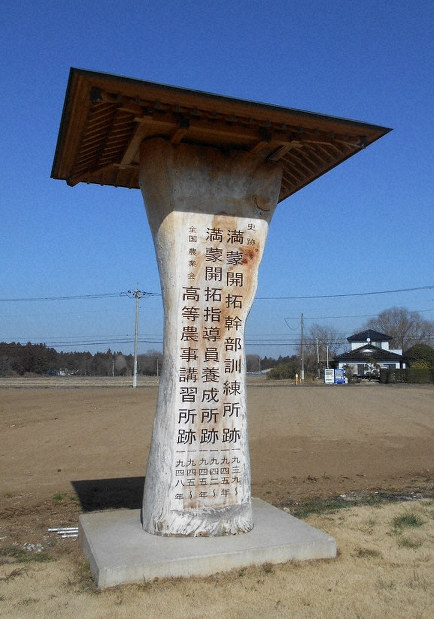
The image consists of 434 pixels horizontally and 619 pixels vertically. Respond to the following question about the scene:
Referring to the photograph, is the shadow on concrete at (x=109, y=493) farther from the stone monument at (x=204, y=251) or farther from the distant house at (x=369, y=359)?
the distant house at (x=369, y=359)

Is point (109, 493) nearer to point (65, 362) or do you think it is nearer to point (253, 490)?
point (253, 490)

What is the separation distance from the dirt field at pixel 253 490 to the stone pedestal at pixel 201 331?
0.93 meters

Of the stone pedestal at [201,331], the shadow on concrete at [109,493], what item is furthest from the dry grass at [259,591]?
the shadow on concrete at [109,493]

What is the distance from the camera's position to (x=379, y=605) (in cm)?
472

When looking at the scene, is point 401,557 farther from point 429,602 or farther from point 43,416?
point 43,416

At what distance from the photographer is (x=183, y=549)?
5.55 meters

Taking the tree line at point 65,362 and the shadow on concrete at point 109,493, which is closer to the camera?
the shadow on concrete at point 109,493

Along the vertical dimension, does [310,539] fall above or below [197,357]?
below

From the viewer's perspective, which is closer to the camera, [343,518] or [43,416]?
[343,518]

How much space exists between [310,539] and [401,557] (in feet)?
2.98

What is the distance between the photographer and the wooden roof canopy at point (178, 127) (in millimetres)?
5477

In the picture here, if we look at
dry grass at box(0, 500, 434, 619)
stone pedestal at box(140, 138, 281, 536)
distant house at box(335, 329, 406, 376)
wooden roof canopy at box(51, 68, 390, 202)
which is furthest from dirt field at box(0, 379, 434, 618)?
distant house at box(335, 329, 406, 376)

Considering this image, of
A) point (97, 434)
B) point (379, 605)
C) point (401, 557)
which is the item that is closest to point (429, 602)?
point (379, 605)

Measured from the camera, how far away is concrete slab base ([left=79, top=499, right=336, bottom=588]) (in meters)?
5.19
